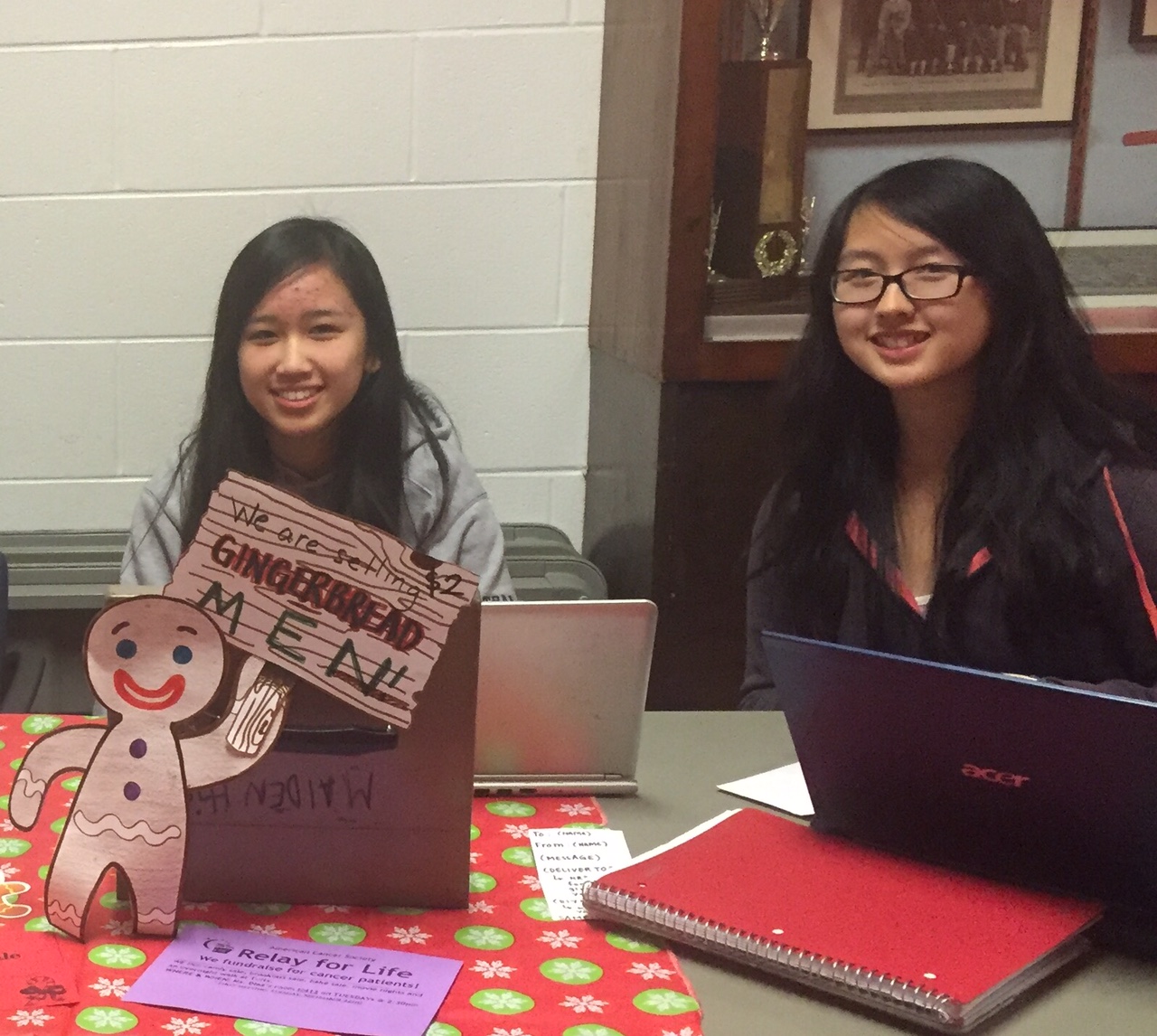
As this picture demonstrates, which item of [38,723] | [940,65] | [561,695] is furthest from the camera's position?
[940,65]

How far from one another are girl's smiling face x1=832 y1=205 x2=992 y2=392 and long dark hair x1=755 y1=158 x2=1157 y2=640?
0.05ft

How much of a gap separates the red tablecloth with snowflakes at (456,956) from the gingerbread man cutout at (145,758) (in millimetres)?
25

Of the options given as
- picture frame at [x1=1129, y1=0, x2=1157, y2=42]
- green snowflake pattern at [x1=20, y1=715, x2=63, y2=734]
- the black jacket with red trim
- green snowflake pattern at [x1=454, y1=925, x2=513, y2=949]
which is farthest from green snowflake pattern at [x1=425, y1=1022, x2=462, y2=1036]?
picture frame at [x1=1129, y1=0, x2=1157, y2=42]

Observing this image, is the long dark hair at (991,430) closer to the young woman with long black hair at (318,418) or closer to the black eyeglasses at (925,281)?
the black eyeglasses at (925,281)

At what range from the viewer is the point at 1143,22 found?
88.0 inches

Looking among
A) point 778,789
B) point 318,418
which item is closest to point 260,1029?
point 778,789

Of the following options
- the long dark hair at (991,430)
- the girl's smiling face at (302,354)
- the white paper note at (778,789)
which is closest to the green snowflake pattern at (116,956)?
the white paper note at (778,789)

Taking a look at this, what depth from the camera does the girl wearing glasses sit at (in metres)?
1.57

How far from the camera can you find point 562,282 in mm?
2375

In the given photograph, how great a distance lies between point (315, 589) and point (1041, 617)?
3.49 feet

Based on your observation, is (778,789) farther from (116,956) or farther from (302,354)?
(302,354)

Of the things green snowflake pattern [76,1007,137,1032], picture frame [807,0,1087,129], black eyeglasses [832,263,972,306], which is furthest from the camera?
picture frame [807,0,1087,129]

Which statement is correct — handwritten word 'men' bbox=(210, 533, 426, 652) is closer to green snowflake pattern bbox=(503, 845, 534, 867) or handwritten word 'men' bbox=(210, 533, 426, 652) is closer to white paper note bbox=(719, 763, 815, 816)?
green snowflake pattern bbox=(503, 845, 534, 867)

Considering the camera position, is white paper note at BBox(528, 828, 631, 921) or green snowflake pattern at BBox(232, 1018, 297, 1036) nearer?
green snowflake pattern at BBox(232, 1018, 297, 1036)
